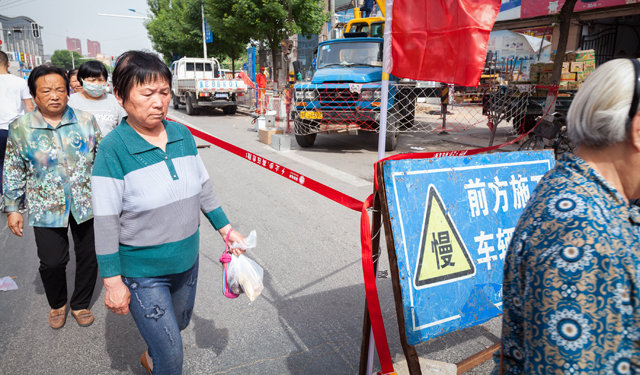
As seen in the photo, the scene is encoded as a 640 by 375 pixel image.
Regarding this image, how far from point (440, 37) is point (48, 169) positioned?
260 cm

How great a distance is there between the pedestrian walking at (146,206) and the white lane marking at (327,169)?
512 centimetres

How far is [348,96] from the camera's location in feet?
31.8

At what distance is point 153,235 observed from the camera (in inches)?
73.9

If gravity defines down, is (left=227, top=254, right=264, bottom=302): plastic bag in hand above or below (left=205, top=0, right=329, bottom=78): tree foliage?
below

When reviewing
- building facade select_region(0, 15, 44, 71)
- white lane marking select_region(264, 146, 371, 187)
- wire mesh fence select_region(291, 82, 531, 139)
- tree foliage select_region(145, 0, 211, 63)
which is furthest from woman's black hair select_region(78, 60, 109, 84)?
building facade select_region(0, 15, 44, 71)

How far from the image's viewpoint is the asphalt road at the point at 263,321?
2689 millimetres

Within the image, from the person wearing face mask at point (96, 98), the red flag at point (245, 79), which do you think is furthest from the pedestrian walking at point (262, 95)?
the person wearing face mask at point (96, 98)

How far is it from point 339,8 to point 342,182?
2681 cm

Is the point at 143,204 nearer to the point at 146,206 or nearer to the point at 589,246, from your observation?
the point at 146,206

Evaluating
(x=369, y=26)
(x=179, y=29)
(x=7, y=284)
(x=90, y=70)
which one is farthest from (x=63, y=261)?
(x=179, y=29)

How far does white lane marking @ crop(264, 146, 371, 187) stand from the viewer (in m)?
7.15

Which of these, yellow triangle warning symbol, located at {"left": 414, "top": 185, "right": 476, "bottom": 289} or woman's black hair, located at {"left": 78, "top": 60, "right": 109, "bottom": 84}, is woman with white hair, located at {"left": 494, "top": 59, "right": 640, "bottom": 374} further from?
woman's black hair, located at {"left": 78, "top": 60, "right": 109, "bottom": 84}

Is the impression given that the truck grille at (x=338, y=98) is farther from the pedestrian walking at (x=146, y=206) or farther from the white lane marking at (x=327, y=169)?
the pedestrian walking at (x=146, y=206)

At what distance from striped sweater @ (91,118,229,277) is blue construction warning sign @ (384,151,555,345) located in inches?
37.7
